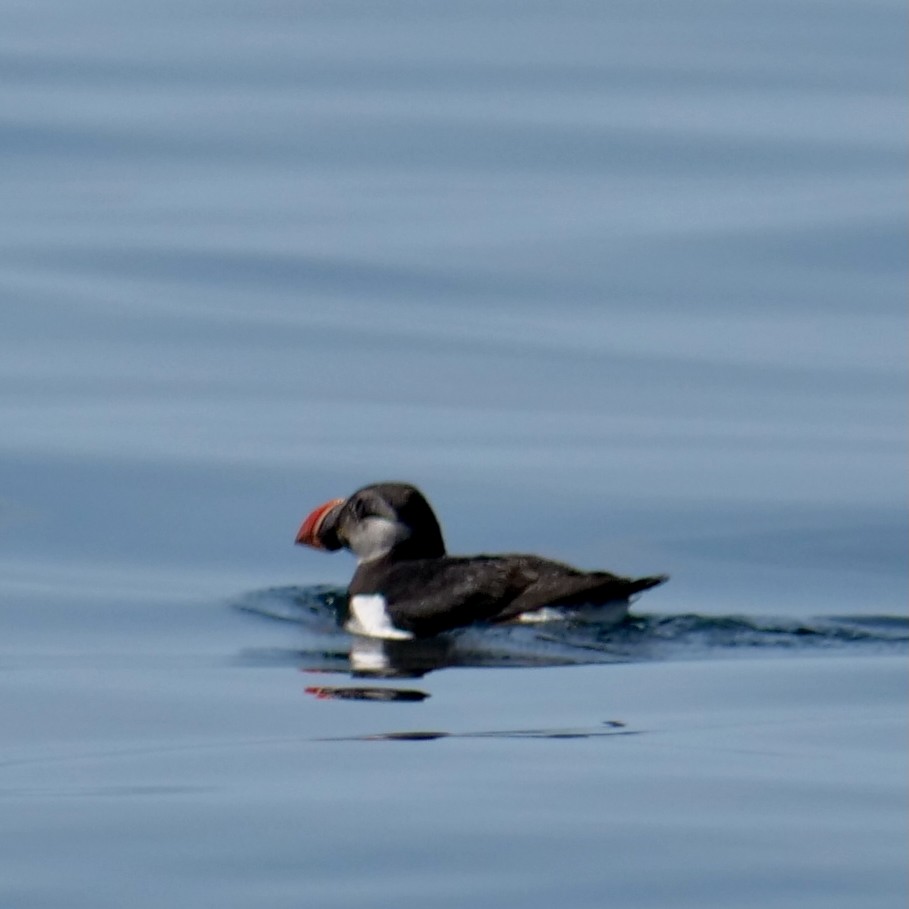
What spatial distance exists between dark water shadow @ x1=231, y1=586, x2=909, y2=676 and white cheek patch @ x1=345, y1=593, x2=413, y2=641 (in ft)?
0.21

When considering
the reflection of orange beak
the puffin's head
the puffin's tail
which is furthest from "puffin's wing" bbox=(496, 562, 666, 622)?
the reflection of orange beak

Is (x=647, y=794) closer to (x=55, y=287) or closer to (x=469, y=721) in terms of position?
(x=469, y=721)

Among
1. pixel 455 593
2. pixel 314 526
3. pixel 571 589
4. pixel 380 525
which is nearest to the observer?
pixel 571 589

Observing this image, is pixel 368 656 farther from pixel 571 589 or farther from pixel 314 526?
pixel 314 526

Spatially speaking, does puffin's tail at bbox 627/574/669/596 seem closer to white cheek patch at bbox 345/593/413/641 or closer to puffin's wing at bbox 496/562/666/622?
puffin's wing at bbox 496/562/666/622

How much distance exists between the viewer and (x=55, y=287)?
17.5m

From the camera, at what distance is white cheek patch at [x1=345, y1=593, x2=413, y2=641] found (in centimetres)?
1123

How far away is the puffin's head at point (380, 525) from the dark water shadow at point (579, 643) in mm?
756

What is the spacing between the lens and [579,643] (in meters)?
10.7

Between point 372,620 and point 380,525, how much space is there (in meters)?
0.78

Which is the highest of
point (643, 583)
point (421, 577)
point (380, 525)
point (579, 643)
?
point (380, 525)

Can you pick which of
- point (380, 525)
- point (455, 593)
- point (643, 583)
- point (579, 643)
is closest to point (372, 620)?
point (455, 593)

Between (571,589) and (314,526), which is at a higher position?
(314,526)

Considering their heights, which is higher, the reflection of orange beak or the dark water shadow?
the reflection of orange beak
